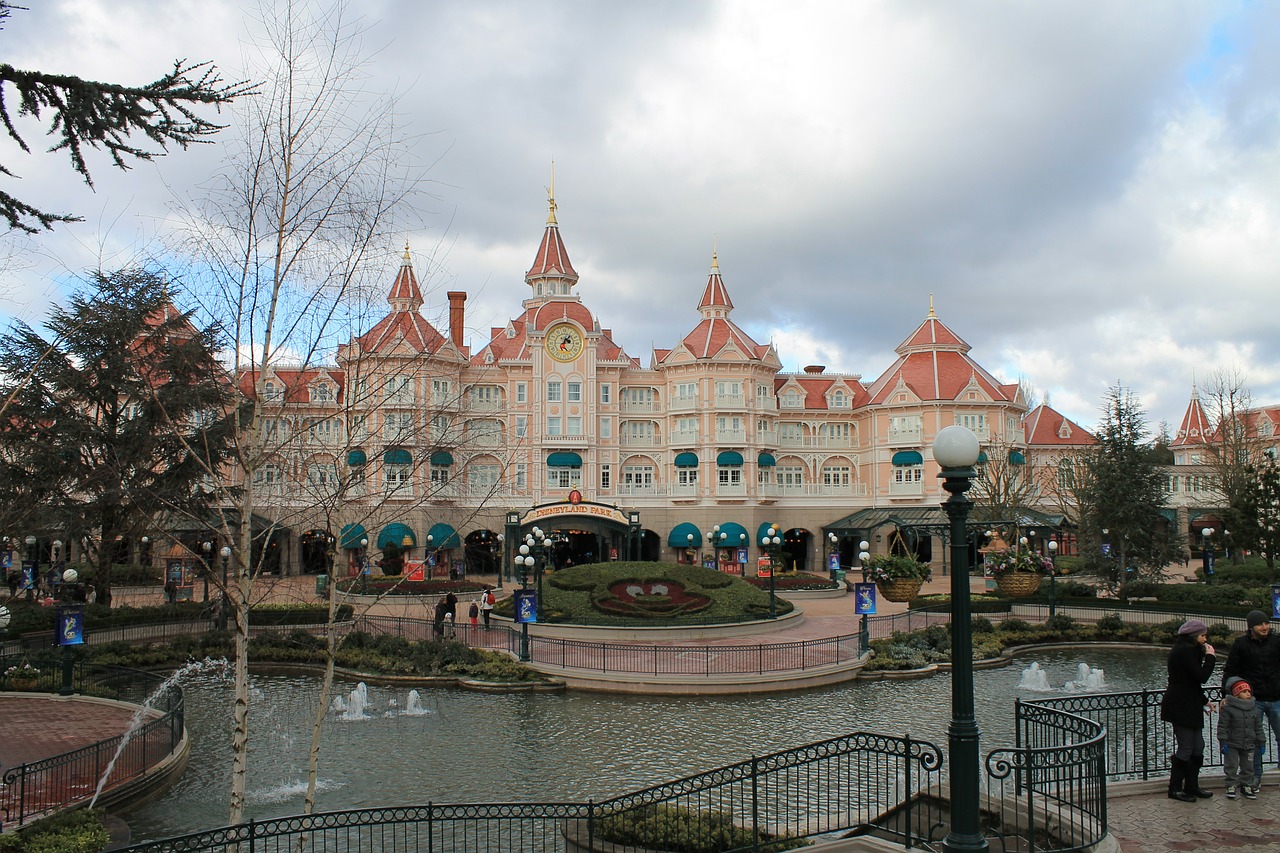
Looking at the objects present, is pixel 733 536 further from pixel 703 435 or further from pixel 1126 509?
pixel 1126 509

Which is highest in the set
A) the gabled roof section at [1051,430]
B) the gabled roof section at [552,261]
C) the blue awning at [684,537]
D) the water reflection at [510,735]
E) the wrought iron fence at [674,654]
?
the gabled roof section at [552,261]

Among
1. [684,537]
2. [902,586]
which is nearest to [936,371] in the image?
[684,537]

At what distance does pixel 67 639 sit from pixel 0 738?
3709 millimetres

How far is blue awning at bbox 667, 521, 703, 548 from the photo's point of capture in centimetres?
5353

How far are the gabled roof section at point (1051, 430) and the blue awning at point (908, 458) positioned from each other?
41.7 ft

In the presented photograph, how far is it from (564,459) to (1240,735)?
4633 cm

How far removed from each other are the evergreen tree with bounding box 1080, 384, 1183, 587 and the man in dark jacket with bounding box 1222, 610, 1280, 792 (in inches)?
1142

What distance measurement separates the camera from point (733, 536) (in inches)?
2101

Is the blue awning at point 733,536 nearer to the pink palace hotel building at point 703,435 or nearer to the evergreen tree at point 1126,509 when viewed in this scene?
the pink palace hotel building at point 703,435

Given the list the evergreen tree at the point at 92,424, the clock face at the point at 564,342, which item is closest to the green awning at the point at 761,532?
the clock face at the point at 564,342

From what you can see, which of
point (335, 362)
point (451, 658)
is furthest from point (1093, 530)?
point (335, 362)

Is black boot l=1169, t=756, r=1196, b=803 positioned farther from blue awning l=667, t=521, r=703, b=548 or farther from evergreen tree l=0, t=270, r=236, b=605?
blue awning l=667, t=521, r=703, b=548

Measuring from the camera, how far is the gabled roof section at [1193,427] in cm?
6838

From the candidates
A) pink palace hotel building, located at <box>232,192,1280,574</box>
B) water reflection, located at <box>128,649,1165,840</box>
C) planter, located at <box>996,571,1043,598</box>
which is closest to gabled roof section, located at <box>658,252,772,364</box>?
pink palace hotel building, located at <box>232,192,1280,574</box>
